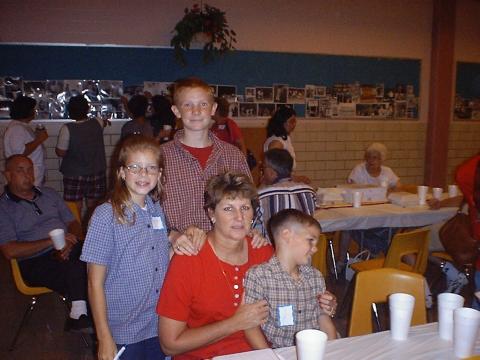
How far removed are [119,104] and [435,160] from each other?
5209 mm

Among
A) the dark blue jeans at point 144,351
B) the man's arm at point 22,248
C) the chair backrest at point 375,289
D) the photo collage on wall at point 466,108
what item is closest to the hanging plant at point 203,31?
the man's arm at point 22,248

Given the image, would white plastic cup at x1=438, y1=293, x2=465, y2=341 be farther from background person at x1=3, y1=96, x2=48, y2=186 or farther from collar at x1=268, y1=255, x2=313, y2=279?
background person at x1=3, y1=96, x2=48, y2=186

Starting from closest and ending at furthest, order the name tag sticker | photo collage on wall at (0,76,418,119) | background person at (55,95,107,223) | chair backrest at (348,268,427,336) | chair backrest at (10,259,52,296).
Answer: the name tag sticker → chair backrest at (348,268,427,336) → chair backrest at (10,259,52,296) → background person at (55,95,107,223) → photo collage on wall at (0,76,418,119)

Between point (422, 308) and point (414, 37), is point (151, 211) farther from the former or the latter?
point (414, 37)

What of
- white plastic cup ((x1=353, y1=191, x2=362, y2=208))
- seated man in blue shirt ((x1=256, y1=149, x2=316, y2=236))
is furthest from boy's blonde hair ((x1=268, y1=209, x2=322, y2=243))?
white plastic cup ((x1=353, y1=191, x2=362, y2=208))

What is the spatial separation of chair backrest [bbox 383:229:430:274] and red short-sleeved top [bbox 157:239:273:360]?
180 cm

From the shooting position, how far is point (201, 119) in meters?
2.26

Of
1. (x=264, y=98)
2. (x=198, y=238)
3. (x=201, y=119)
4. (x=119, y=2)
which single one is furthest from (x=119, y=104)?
(x=198, y=238)

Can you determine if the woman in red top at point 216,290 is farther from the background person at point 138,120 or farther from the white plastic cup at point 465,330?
the background person at point 138,120

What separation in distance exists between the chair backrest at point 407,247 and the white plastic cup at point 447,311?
5.14ft

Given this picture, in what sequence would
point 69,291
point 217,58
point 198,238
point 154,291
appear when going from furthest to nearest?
point 217,58, point 69,291, point 154,291, point 198,238

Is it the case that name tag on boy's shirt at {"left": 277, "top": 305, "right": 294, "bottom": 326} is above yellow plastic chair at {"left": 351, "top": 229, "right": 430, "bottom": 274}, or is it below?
above

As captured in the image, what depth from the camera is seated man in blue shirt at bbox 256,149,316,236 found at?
323 centimetres

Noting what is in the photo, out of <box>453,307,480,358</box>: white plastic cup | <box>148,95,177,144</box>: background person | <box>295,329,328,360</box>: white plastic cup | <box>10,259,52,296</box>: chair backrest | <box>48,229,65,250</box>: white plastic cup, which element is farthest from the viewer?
<box>148,95,177,144</box>: background person
